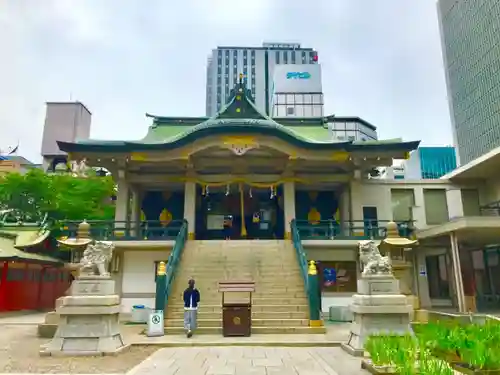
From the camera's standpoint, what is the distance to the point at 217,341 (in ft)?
34.8

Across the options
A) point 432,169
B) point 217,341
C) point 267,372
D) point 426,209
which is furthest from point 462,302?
point 432,169

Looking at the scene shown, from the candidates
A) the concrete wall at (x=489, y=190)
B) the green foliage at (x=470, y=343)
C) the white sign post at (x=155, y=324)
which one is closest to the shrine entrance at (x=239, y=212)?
the concrete wall at (x=489, y=190)

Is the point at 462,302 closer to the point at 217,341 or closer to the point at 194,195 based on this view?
the point at 217,341

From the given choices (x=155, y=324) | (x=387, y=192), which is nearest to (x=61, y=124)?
(x=387, y=192)

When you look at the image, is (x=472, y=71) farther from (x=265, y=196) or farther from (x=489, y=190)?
(x=265, y=196)

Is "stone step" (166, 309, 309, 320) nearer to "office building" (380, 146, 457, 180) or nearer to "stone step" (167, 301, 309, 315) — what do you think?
"stone step" (167, 301, 309, 315)

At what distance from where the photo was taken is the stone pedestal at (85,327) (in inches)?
356

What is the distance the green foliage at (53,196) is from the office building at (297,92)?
37.9 metres

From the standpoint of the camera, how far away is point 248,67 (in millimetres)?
119812

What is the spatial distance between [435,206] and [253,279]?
40.7 ft

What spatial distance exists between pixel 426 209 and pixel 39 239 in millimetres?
21393

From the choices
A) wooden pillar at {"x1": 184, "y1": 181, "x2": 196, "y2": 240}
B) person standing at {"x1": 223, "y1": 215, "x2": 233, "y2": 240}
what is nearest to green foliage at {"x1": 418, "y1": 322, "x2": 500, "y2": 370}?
wooden pillar at {"x1": 184, "y1": 181, "x2": 196, "y2": 240}

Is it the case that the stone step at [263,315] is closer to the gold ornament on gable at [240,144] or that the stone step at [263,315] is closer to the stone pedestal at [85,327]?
the stone pedestal at [85,327]

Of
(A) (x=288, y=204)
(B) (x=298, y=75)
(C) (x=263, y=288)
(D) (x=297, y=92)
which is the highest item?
(B) (x=298, y=75)
